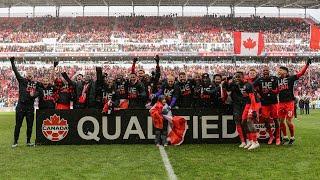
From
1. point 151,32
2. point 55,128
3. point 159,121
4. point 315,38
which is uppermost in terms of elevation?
point 151,32

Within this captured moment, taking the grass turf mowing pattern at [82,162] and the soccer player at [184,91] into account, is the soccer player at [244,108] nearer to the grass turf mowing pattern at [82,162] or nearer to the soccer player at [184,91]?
the soccer player at [184,91]

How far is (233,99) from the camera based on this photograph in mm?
11945

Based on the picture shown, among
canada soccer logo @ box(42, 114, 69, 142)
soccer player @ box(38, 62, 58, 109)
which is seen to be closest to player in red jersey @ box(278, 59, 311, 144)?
canada soccer logo @ box(42, 114, 69, 142)

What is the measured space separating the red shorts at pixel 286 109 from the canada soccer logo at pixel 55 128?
17.6 ft

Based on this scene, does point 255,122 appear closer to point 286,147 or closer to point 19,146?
point 286,147

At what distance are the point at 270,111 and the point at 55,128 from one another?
5425 millimetres

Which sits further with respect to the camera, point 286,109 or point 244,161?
point 286,109

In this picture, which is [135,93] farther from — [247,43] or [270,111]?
[247,43]

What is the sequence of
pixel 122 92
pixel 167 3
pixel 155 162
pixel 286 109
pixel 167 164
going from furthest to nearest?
1. pixel 167 3
2. pixel 122 92
3. pixel 286 109
4. pixel 155 162
5. pixel 167 164

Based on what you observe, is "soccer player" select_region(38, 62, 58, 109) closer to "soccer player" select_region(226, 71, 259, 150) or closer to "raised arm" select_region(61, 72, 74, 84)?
"raised arm" select_region(61, 72, 74, 84)

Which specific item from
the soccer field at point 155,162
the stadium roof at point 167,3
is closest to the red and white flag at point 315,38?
the soccer field at point 155,162

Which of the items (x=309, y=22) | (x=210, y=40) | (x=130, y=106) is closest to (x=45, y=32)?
(x=210, y=40)

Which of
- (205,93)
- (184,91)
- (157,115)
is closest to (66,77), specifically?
(157,115)

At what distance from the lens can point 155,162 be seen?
9.40 metres
